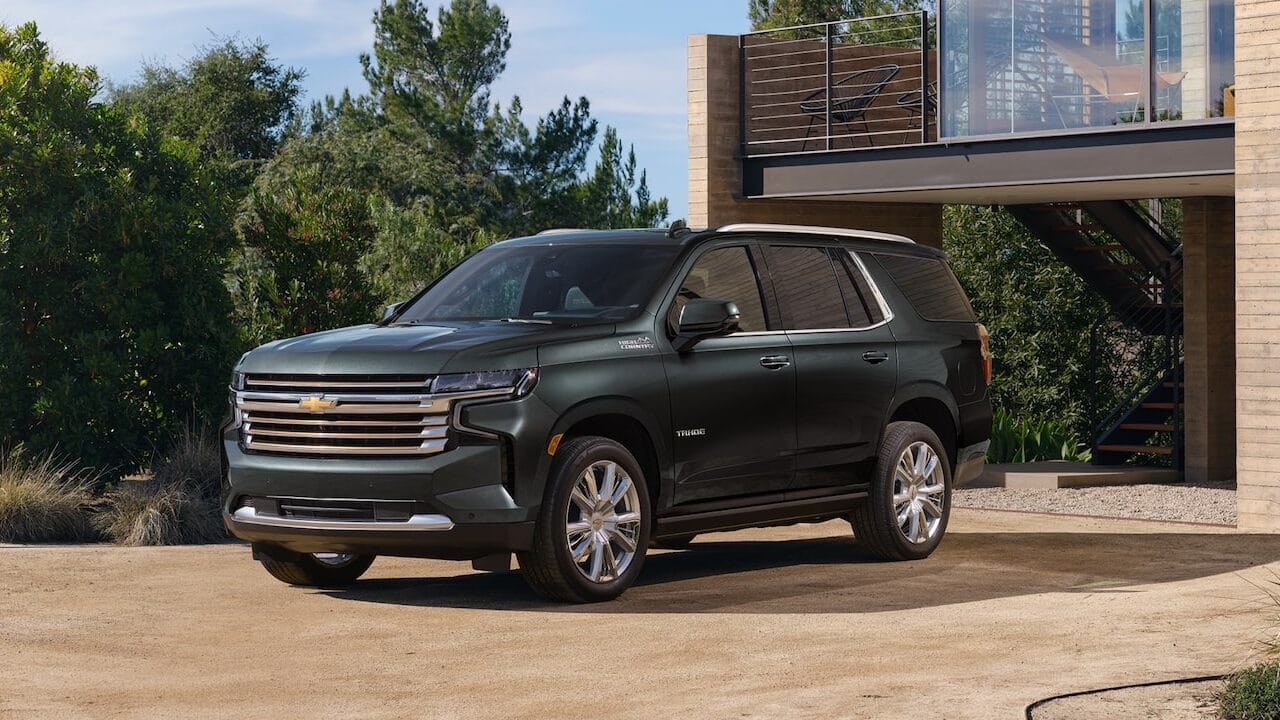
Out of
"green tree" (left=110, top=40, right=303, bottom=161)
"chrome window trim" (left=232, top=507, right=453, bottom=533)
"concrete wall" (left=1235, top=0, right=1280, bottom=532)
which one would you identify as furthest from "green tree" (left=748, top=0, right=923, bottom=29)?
"chrome window trim" (left=232, top=507, right=453, bottom=533)

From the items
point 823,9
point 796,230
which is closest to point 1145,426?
point 796,230

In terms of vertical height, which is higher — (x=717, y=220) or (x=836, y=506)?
(x=717, y=220)

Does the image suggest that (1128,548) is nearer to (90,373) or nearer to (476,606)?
(476,606)

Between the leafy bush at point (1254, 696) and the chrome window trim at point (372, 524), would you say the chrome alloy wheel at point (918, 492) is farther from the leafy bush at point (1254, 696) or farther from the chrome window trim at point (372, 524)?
the leafy bush at point (1254, 696)

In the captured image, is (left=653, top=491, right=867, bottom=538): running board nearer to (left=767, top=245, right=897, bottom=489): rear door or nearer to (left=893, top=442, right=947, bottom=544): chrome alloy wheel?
(left=767, top=245, right=897, bottom=489): rear door

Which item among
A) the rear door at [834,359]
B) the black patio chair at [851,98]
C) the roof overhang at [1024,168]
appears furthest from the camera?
the black patio chair at [851,98]

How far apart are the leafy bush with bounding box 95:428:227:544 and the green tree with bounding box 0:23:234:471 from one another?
135cm

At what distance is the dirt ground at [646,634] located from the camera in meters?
7.41

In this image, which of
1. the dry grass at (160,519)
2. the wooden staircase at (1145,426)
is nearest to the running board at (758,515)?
the dry grass at (160,519)

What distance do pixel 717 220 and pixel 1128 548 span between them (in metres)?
8.20

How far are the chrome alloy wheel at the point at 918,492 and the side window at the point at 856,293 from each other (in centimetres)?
85

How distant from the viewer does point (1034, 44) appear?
1819 cm

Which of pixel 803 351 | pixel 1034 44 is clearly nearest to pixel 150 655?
pixel 803 351

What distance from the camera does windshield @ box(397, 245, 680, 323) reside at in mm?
10383
